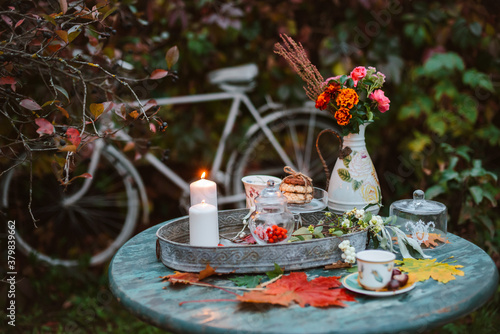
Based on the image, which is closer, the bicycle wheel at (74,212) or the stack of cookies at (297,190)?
the stack of cookies at (297,190)

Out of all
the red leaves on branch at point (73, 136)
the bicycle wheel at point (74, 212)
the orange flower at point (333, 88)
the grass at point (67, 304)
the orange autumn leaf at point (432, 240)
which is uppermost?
the orange flower at point (333, 88)

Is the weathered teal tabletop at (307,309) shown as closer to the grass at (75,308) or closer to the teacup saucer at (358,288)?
the teacup saucer at (358,288)

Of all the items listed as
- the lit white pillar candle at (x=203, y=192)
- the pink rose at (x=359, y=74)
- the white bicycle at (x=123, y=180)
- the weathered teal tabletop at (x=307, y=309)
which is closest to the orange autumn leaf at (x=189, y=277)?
the weathered teal tabletop at (x=307, y=309)

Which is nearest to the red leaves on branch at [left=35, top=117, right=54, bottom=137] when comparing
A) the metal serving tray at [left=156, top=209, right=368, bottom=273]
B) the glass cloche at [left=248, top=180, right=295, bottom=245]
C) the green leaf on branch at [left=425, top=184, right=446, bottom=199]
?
the metal serving tray at [left=156, top=209, right=368, bottom=273]

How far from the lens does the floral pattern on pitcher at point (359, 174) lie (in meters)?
1.40

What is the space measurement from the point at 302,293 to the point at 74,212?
213 cm

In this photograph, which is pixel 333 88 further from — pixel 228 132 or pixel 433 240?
pixel 228 132

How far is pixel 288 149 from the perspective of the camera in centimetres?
292

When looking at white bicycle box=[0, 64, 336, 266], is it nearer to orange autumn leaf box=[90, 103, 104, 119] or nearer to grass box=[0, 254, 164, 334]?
grass box=[0, 254, 164, 334]

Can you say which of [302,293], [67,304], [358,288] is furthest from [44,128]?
[67,304]

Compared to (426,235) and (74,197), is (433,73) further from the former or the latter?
(74,197)

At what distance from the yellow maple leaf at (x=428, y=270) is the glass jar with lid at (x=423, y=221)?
12 cm

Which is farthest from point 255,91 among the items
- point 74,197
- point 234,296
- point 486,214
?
point 234,296

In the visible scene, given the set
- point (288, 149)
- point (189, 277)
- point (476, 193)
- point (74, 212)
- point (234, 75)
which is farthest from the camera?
point (288, 149)
